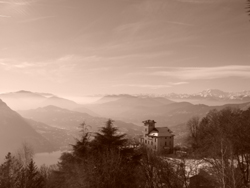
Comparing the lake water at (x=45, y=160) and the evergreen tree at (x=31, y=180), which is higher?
the evergreen tree at (x=31, y=180)

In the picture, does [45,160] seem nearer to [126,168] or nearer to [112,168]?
[126,168]

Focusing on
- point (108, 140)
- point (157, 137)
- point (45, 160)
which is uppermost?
point (108, 140)

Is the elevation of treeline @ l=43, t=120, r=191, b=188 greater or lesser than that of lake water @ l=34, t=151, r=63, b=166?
greater

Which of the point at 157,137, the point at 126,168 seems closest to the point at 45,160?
the point at 157,137

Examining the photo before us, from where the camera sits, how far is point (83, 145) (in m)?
20.2

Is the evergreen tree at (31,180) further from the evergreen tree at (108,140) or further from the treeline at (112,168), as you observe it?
the evergreen tree at (108,140)

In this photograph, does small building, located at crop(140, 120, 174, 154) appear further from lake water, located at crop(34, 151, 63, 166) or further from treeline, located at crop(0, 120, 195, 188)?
lake water, located at crop(34, 151, 63, 166)

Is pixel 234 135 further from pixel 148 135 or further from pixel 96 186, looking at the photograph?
pixel 148 135

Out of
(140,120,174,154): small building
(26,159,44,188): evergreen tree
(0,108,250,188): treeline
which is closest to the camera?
(0,108,250,188): treeline

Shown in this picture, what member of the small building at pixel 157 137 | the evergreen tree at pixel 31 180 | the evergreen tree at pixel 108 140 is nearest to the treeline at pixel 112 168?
the evergreen tree at pixel 108 140

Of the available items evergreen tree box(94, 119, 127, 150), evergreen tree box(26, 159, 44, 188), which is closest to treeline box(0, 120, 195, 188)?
evergreen tree box(94, 119, 127, 150)

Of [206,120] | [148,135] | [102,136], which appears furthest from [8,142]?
[102,136]

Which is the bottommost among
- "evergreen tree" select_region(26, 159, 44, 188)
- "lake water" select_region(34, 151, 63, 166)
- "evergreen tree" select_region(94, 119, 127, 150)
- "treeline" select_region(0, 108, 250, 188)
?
"lake water" select_region(34, 151, 63, 166)

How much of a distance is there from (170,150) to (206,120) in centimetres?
1327
